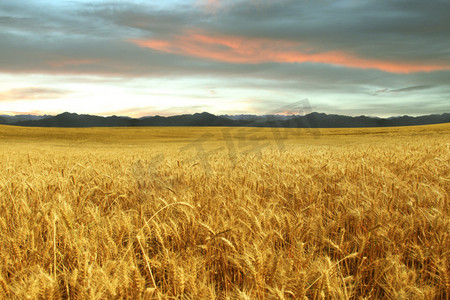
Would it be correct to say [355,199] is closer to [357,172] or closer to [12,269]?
[357,172]

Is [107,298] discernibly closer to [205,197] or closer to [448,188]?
[205,197]

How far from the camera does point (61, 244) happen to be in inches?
77.0

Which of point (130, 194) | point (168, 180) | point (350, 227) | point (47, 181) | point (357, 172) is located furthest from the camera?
point (357, 172)

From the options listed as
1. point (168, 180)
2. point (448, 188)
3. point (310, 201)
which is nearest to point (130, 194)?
point (168, 180)

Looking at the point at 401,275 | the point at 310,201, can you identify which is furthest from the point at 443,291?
the point at 310,201

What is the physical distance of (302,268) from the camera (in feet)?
4.97

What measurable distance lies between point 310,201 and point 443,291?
1523mm

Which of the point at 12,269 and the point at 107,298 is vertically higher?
the point at 107,298

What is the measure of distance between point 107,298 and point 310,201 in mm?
2319

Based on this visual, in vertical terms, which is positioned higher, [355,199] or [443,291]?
[355,199]

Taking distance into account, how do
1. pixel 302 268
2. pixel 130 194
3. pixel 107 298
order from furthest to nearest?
pixel 130 194
pixel 302 268
pixel 107 298

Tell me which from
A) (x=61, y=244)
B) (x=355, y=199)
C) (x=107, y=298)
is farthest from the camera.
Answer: (x=355, y=199)

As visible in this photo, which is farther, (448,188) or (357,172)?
(357,172)

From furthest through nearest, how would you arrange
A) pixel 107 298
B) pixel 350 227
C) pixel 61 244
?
pixel 350 227
pixel 61 244
pixel 107 298
